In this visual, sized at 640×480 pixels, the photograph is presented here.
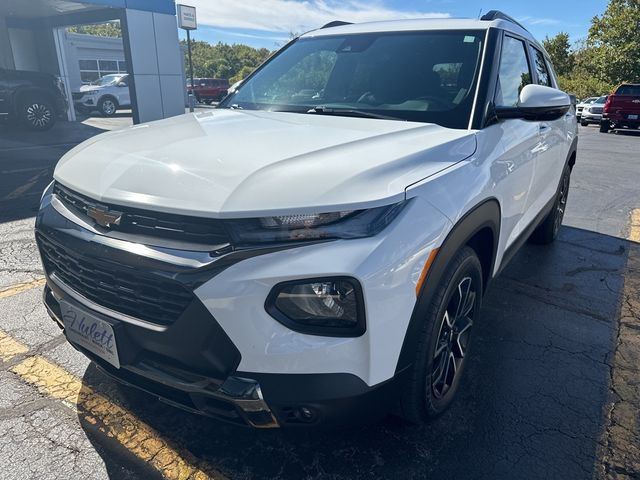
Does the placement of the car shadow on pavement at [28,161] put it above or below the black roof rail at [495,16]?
below

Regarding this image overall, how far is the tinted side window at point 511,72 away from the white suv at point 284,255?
288 millimetres

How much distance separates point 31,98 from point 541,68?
13.2m

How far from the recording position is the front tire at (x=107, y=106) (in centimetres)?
2022

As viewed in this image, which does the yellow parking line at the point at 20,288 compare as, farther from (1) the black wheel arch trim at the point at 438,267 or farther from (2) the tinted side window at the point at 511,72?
(2) the tinted side window at the point at 511,72

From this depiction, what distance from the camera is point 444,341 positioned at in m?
2.28

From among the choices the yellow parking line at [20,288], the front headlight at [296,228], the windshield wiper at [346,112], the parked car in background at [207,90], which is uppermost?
the windshield wiper at [346,112]

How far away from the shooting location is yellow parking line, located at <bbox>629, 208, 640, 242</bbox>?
5443 mm

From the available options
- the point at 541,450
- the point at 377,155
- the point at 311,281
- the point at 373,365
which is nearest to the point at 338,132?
the point at 377,155

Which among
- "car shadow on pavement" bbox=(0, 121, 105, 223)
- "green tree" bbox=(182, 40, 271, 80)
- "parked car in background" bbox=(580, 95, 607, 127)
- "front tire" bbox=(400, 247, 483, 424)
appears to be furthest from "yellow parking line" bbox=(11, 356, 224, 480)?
"green tree" bbox=(182, 40, 271, 80)

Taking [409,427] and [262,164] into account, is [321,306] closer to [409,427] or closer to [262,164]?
[262,164]

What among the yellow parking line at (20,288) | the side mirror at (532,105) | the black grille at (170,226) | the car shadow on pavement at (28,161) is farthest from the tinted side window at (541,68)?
the car shadow on pavement at (28,161)

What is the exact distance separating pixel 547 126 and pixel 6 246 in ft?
15.5

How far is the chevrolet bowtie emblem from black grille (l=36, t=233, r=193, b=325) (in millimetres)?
146

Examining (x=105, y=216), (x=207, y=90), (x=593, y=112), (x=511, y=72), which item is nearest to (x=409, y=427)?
(x=105, y=216)
